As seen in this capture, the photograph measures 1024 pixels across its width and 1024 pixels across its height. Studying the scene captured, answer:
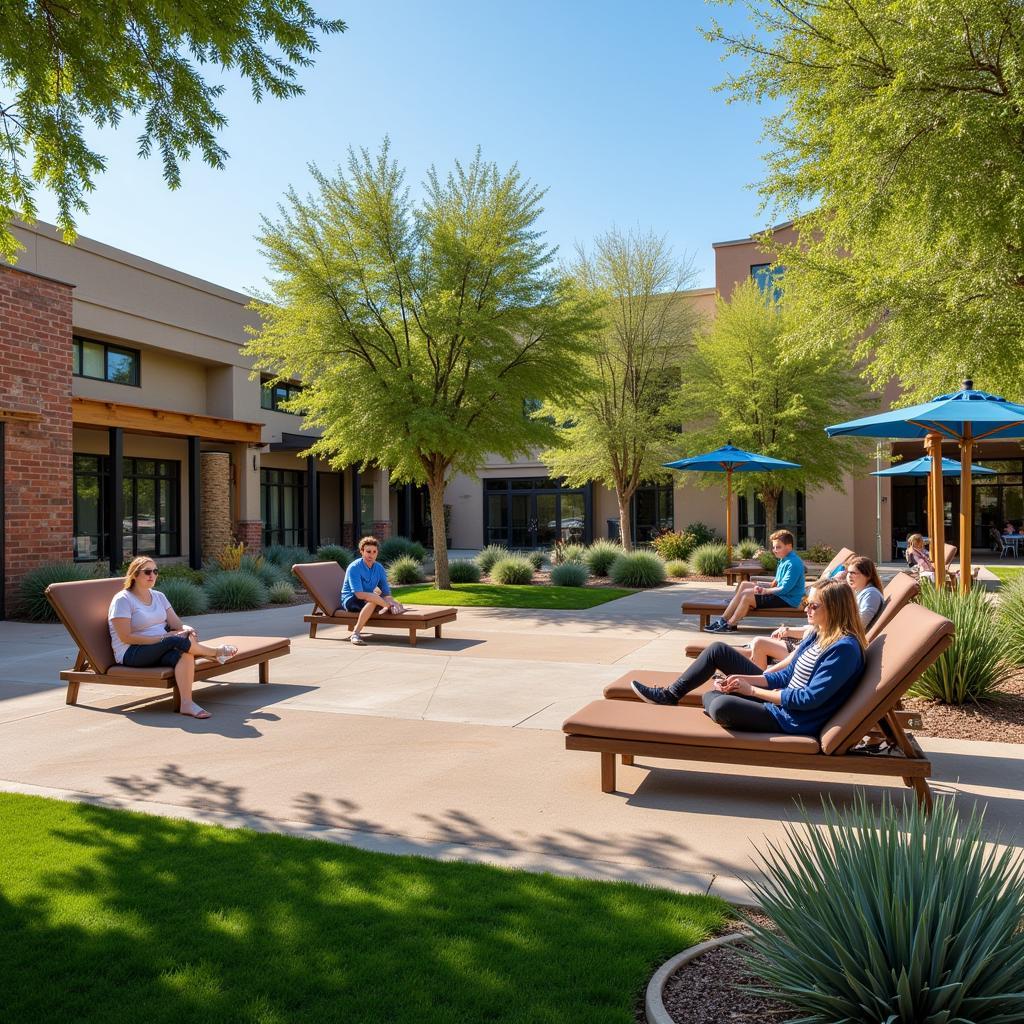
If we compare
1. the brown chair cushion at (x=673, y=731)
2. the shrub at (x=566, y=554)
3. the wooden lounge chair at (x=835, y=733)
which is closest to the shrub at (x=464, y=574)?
the shrub at (x=566, y=554)

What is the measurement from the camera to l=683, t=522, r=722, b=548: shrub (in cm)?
2696

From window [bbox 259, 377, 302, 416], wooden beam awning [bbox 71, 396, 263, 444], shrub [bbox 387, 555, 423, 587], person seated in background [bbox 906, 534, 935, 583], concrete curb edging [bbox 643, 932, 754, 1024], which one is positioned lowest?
concrete curb edging [bbox 643, 932, 754, 1024]

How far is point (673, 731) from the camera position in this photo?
506 centimetres

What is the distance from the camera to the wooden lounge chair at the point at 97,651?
7.43 m

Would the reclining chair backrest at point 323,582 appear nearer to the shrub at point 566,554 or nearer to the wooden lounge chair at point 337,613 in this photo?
the wooden lounge chair at point 337,613

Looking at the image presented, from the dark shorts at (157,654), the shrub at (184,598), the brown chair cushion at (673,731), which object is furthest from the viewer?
the shrub at (184,598)

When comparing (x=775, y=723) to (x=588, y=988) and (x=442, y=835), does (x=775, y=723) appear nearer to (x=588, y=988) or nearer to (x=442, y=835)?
(x=442, y=835)

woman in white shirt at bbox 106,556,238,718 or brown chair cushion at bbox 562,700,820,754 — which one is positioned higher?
woman in white shirt at bbox 106,556,238,718

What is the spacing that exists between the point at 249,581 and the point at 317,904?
13179mm

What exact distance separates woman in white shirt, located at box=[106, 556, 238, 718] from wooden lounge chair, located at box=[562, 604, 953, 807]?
12.6 feet

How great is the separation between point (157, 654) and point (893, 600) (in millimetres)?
6187

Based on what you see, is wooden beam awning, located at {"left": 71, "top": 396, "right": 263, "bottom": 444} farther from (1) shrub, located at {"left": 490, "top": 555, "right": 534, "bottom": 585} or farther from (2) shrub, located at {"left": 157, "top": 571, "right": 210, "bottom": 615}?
(1) shrub, located at {"left": 490, "top": 555, "right": 534, "bottom": 585}

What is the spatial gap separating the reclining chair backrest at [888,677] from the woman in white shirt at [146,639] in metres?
Answer: 5.16

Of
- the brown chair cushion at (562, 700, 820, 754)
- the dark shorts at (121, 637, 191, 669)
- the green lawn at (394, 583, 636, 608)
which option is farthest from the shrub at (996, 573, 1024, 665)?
the green lawn at (394, 583, 636, 608)
